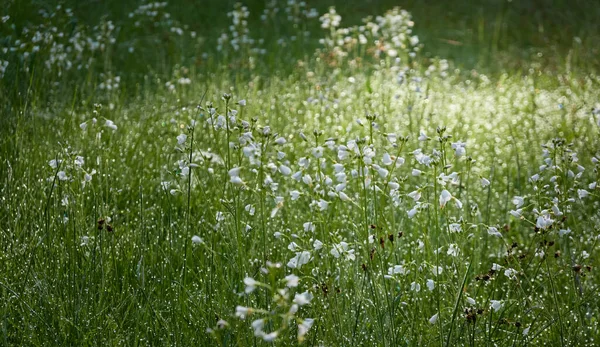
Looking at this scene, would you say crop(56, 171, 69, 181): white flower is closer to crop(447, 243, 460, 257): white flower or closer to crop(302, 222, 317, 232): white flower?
crop(302, 222, 317, 232): white flower

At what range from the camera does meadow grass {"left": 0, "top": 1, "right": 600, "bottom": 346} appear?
2260mm

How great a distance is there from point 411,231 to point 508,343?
3.48 feet

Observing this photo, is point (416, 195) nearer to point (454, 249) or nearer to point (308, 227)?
point (454, 249)

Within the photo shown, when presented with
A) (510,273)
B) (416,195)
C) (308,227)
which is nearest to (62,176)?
(308,227)

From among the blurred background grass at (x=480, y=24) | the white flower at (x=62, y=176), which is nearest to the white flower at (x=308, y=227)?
the white flower at (x=62, y=176)

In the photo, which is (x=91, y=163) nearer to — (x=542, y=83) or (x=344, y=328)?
(x=344, y=328)

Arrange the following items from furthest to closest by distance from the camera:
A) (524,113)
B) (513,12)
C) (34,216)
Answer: (513,12) < (524,113) < (34,216)

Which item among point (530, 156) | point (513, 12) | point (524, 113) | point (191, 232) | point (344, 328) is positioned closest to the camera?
point (344, 328)

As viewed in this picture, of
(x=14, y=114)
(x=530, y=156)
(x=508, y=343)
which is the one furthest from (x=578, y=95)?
(x=14, y=114)

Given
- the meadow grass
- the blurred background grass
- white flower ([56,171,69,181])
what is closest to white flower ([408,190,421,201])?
the meadow grass

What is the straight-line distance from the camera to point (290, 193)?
2.51 meters

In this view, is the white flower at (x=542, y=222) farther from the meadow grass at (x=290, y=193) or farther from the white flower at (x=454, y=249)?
the white flower at (x=454, y=249)

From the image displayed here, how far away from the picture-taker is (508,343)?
2.45 metres

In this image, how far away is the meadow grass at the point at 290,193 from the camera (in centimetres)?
226
